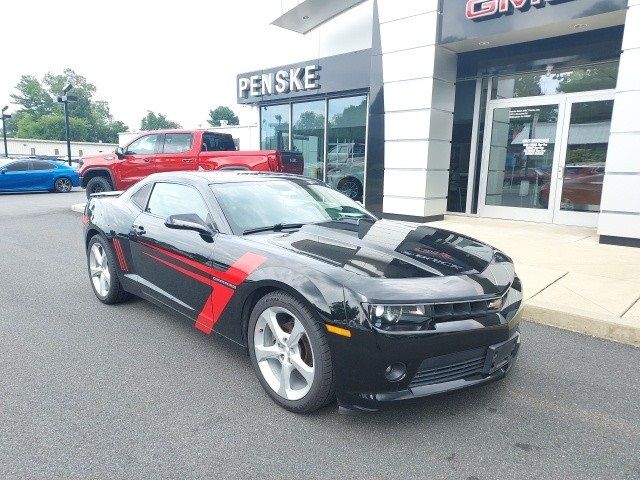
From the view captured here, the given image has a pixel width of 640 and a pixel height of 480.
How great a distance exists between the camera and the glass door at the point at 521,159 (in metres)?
9.74

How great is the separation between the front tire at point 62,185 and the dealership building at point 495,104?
1237cm

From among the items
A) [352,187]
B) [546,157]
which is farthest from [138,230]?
[352,187]

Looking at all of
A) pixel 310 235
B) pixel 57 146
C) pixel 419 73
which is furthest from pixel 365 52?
pixel 57 146

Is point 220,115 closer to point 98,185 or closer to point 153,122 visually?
point 153,122

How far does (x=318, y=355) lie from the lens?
2.63 m

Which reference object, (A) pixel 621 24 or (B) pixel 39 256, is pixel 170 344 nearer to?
(B) pixel 39 256

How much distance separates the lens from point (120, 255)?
15.0 ft

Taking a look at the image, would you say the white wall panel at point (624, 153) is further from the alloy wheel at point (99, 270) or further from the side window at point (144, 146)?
the side window at point (144, 146)

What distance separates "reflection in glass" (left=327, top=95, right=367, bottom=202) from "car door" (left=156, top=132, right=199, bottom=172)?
13.9 feet

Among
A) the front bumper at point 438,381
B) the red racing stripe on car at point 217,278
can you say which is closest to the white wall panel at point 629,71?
the front bumper at point 438,381

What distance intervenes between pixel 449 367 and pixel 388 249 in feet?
2.77

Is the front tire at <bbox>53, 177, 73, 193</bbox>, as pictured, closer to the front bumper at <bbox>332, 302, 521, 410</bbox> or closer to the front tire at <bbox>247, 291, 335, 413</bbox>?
the front tire at <bbox>247, 291, 335, 413</bbox>

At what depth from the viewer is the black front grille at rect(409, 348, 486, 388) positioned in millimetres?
2545

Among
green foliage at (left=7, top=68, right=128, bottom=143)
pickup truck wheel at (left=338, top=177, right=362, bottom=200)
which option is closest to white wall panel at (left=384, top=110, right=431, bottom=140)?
pickup truck wheel at (left=338, top=177, right=362, bottom=200)
